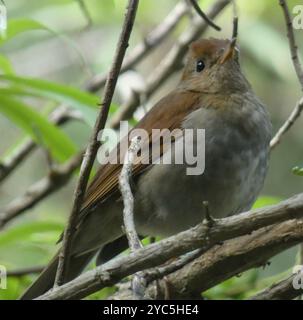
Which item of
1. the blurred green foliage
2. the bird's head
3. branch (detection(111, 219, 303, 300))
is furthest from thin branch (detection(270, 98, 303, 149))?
the bird's head

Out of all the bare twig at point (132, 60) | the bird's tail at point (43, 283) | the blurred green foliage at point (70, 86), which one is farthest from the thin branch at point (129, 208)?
the bare twig at point (132, 60)

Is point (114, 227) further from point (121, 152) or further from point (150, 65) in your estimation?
point (150, 65)

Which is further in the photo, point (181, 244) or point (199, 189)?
point (199, 189)

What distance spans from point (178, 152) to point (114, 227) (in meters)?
0.66

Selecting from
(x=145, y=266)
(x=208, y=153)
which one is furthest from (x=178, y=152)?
(x=145, y=266)

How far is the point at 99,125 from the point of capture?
3.18 meters

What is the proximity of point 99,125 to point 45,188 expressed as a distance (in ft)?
6.85

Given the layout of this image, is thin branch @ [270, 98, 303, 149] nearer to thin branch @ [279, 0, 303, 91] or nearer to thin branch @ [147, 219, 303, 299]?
thin branch @ [279, 0, 303, 91]

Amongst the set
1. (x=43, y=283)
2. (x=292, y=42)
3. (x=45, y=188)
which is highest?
(x=45, y=188)

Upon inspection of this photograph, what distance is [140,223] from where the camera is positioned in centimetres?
458

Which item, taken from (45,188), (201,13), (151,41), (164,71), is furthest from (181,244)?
(151,41)

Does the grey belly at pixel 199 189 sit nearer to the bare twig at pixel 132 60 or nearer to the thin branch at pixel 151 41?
the bare twig at pixel 132 60

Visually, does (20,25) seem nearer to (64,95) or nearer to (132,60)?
(64,95)

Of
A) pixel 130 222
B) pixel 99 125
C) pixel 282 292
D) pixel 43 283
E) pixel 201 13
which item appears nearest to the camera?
pixel 99 125
